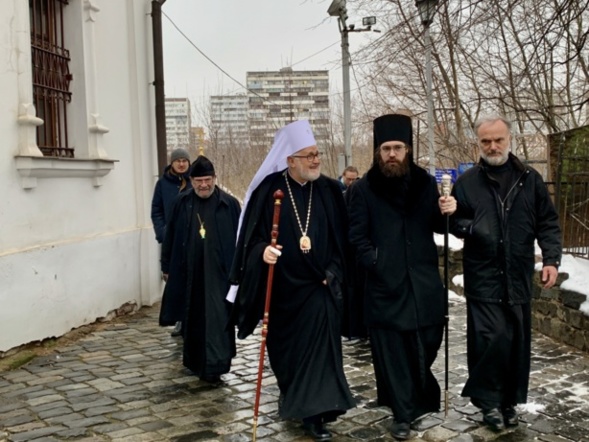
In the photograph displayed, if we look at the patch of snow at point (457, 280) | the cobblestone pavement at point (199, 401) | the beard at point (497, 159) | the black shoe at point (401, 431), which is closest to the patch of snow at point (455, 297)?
the patch of snow at point (457, 280)

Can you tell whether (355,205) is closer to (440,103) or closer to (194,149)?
(440,103)

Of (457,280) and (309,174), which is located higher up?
(309,174)

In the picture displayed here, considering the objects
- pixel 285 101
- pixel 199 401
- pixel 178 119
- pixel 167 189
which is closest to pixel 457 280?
pixel 167 189

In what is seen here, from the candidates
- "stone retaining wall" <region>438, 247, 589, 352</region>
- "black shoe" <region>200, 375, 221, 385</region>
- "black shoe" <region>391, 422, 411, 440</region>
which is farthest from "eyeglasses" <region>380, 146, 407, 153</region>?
"stone retaining wall" <region>438, 247, 589, 352</region>

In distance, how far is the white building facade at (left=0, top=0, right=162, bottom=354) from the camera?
6.40m

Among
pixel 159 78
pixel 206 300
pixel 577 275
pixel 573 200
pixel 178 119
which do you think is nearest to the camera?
pixel 206 300

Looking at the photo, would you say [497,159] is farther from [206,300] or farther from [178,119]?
[178,119]

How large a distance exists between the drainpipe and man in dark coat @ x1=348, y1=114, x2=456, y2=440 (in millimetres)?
5859

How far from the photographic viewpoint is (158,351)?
696cm

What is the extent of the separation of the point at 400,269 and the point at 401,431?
1.06m

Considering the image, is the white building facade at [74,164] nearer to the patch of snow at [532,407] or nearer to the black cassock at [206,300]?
the black cassock at [206,300]

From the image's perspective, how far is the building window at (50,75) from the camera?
7.22m

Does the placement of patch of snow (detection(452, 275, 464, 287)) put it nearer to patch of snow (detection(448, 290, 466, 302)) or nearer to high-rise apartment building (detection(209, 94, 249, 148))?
patch of snow (detection(448, 290, 466, 302))

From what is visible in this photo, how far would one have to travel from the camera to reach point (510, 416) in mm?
4531
